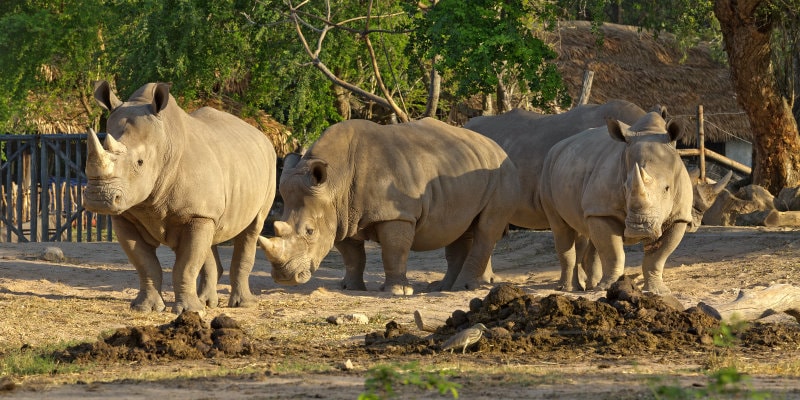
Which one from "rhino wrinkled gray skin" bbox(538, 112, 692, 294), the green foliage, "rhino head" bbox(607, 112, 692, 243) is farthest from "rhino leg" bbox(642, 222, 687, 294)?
the green foliage

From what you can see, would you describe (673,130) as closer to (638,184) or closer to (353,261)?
(638,184)

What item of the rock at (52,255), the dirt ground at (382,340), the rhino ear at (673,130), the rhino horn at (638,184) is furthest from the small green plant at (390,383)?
the rock at (52,255)

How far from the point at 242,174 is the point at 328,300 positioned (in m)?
1.39

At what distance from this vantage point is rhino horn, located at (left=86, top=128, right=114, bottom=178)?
9.29m

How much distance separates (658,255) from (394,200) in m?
2.38

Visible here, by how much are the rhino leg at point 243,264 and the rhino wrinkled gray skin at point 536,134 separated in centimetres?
317

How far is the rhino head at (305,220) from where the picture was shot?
450 inches

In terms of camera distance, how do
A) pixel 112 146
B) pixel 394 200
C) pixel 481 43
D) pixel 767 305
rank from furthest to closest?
pixel 481 43 < pixel 394 200 < pixel 112 146 < pixel 767 305

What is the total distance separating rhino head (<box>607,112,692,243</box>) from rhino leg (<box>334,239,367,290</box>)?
273 cm

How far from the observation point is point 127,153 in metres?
9.63

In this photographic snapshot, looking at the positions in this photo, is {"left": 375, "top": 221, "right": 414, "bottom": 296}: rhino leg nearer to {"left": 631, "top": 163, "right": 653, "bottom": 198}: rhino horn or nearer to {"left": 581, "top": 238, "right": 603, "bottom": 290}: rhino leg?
{"left": 581, "top": 238, "right": 603, "bottom": 290}: rhino leg

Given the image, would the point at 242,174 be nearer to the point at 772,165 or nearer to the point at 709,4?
the point at 772,165

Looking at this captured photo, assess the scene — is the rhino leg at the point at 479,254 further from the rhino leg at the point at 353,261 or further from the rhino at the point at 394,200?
the rhino leg at the point at 353,261

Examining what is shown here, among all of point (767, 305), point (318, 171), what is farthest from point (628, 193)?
point (318, 171)
